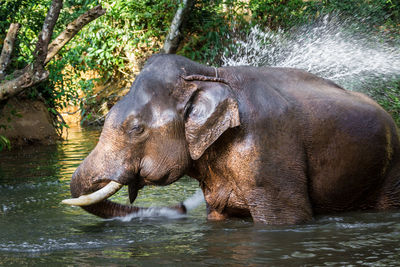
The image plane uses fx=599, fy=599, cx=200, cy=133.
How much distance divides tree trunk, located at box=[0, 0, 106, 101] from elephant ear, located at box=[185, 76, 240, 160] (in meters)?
3.14

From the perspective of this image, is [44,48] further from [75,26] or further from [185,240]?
[185,240]

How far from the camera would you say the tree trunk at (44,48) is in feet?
22.8

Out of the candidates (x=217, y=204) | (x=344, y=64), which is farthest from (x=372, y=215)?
(x=344, y=64)

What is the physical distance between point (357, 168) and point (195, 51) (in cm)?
1102

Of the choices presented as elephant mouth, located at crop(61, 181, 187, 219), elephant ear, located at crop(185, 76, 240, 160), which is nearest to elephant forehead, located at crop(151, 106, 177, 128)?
elephant ear, located at crop(185, 76, 240, 160)

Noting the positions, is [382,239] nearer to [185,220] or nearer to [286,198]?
[286,198]

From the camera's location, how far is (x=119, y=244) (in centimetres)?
412

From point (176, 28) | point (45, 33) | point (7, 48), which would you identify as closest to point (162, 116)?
point (45, 33)

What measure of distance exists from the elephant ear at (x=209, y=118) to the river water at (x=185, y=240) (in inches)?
26.4

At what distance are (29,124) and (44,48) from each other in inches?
196

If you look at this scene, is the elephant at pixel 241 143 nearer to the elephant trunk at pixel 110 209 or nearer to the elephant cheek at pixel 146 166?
the elephant cheek at pixel 146 166

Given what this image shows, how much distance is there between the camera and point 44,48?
7043 mm

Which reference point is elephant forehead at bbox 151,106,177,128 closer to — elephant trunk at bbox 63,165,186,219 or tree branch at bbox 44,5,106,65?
elephant trunk at bbox 63,165,186,219

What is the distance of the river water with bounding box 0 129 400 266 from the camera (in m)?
3.59
